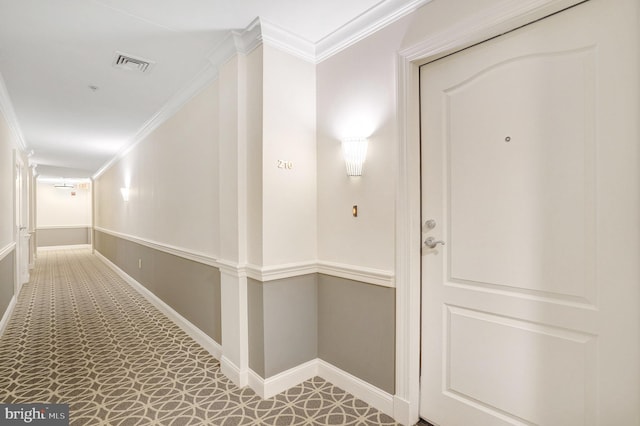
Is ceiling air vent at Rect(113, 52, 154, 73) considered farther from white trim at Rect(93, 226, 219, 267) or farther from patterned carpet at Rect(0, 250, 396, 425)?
patterned carpet at Rect(0, 250, 396, 425)

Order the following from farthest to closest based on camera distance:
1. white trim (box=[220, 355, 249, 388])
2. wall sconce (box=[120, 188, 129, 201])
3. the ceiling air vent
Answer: wall sconce (box=[120, 188, 129, 201]) < the ceiling air vent < white trim (box=[220, 355, 249, 388])

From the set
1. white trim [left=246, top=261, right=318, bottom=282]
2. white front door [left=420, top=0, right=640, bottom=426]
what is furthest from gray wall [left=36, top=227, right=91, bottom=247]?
white front door [left=420, top=0, right=640, bottom=426]

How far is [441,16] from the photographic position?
176 cm

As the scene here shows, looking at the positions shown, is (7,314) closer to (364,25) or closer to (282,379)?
(282,379)

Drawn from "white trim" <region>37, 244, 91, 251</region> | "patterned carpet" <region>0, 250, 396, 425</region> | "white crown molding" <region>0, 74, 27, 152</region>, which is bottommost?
"white trim" <region>37, 244, 91, 251</region>

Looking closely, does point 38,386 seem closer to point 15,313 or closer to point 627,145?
point 15,313

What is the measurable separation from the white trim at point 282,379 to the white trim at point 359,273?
0.72 metres

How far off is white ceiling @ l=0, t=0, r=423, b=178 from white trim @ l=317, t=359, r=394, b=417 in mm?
2339

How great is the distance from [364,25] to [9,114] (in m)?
4.43

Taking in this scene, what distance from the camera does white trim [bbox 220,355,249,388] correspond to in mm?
2379

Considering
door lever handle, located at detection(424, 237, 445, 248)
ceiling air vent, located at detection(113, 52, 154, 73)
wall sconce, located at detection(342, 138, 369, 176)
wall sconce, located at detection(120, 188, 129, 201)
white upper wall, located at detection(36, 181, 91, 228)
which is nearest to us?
door lever handle, located at detection(424, 237, 445, 248)

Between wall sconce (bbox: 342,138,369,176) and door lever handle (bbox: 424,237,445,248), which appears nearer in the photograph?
door lever handle (bbox: 424,237,445,248)

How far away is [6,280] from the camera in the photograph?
12.4ft

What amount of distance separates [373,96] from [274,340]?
1.79m
